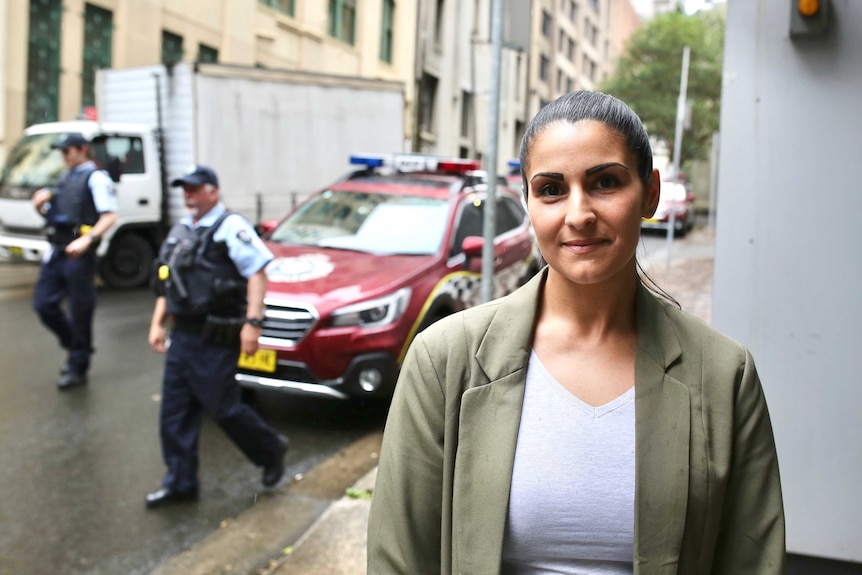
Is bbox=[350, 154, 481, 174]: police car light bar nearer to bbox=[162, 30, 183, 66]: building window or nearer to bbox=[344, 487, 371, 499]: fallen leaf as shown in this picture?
bbox=[344, 487, 371, 499]: fallen leaf

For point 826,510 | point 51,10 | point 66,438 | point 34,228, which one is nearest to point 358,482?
point 66,438

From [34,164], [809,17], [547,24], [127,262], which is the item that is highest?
[547,24]

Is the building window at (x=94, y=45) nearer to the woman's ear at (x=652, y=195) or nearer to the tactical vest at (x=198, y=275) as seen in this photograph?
the tactical vest at (x=198, y=275)

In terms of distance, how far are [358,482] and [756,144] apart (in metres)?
2.80

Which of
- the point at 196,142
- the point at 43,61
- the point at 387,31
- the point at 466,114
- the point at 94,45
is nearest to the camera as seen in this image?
the point at 196,142

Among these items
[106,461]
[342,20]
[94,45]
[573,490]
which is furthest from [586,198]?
[342,20]

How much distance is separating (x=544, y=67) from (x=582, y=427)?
45014 millimetres

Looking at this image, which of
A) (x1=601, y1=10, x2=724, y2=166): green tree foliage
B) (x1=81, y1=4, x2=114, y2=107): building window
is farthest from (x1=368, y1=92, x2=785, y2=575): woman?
(x1=81, y1=4, x2=114, y2=107): building window

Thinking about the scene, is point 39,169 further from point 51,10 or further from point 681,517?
point 681,517

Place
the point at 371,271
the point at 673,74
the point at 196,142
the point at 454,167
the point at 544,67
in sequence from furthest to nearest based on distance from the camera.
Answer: the point at 544,67 → the point at 673,74 → the point at 196,142 → the point at 454,167 → the point at 371,271

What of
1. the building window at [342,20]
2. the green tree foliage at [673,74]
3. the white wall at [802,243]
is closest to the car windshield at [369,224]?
the white wall at [802,243]

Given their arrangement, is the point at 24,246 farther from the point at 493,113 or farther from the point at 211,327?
the point at 493,113

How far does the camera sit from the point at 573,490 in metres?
1.55

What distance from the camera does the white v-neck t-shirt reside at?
1558mm
